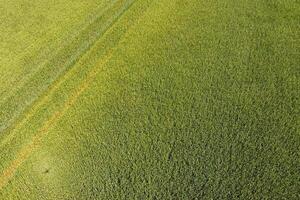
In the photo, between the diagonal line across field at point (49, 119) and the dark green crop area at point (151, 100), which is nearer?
the dark green crop area at point (151, 100)

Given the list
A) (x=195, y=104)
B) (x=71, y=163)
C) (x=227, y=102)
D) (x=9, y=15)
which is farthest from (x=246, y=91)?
(x=9, y=15)

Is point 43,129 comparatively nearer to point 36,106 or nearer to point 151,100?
point 36,106

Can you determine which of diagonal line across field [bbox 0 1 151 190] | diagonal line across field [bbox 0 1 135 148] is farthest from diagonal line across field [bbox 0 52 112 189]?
diagonal line across field [bbox 0 1 135 148]

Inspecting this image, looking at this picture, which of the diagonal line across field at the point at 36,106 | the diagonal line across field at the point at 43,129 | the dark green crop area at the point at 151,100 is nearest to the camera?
the dark green crop area at the point at 151,100

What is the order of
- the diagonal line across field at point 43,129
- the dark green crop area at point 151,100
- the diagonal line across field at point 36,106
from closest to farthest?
1. the dark green crop area at point 151,100
2. the diagonal line across field at point 43,129
3. the diagonal line across field at point 36,106

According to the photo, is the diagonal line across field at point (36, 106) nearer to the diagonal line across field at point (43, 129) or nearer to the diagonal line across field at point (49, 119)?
the diagonal line across field at point (49, 119)

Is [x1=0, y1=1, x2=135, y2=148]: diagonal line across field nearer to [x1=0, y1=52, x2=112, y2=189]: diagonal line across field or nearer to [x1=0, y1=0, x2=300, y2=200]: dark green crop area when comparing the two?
[x1=0, y1=0, x2=300, y2=200]: dark green crop area

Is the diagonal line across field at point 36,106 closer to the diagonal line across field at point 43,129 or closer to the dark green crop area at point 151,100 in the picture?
the dark green crop area at point 151,100

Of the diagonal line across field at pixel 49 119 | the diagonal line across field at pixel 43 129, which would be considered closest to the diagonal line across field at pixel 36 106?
the diagonal line across field at pixel 49 119
